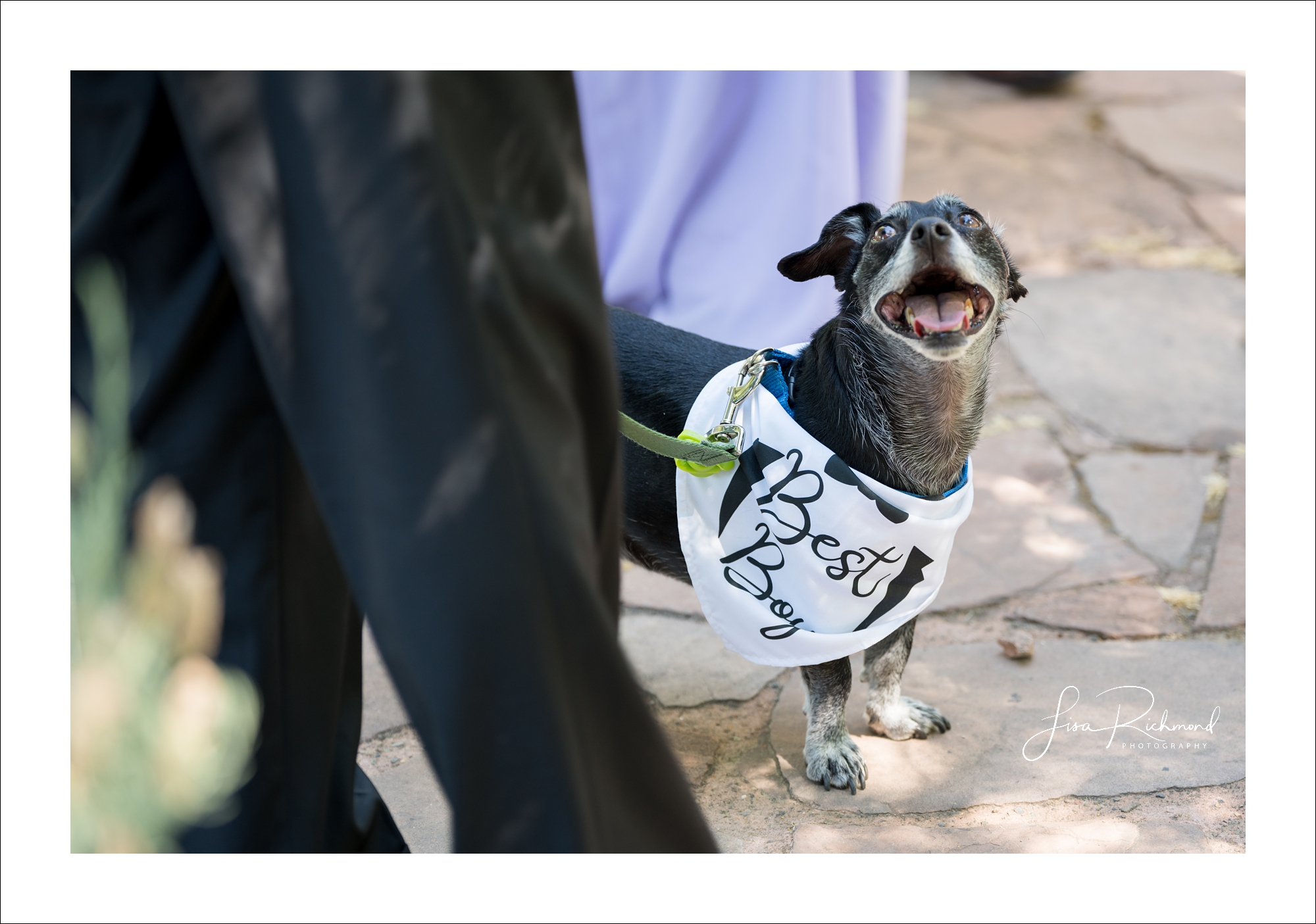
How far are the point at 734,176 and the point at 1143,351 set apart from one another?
1737 mm

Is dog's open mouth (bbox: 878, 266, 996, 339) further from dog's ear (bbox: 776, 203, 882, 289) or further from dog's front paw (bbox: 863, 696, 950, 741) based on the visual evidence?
dog's front paw (bbox: 863, 696, 950, 741)

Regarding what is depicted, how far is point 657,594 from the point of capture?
3303 mm

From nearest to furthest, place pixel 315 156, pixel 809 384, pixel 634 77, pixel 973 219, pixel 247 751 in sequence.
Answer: pixel 315 156, pixel 247 751, pixel 973 219, pixel 809 384, pixel 634 77

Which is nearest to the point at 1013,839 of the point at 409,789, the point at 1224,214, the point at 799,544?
the point at 799,544

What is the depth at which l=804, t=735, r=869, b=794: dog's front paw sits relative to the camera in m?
2.44

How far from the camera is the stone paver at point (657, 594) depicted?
323 cm

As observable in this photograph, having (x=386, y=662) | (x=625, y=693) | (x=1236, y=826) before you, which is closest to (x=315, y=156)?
(x=386, y=662)

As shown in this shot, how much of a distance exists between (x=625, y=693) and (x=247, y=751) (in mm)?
528

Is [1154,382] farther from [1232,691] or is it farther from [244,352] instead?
[244,352]

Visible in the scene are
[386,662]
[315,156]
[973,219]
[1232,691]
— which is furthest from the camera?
[1232,691]

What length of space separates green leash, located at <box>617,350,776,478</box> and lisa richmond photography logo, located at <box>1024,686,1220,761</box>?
3.17ft

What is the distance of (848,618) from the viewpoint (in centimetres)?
234

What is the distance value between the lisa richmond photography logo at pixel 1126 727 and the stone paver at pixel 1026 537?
0.53 meters

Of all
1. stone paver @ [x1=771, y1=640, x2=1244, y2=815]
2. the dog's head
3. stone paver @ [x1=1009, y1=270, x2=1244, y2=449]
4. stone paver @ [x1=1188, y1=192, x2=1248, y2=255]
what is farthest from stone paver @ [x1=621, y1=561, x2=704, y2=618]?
stone paver @ [x1=1188, y1=192, x2=1248, y2=255]
